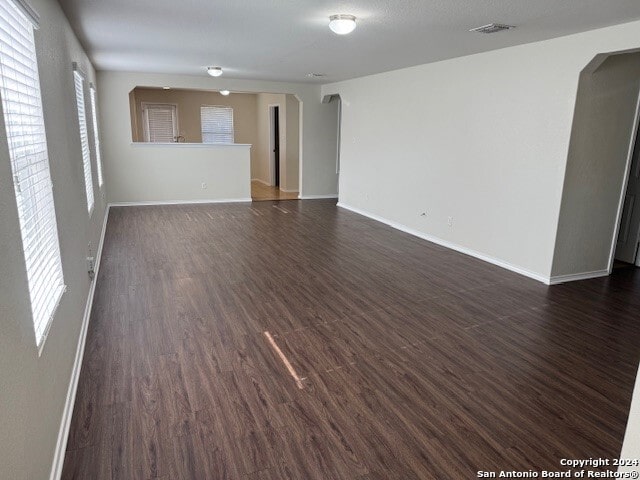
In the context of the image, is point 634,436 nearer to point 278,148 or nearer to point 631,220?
point 631,220

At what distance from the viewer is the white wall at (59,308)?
130cm

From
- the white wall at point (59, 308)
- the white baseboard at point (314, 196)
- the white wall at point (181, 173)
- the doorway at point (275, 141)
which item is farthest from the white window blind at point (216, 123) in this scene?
the white wall at point (59, 308)

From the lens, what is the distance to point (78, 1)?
10.4ft

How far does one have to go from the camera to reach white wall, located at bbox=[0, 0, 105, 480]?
1299 mm

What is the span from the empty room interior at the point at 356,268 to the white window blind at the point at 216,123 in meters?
3.71

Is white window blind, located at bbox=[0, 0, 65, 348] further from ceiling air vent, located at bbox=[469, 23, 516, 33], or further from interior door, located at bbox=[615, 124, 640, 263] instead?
interior door, located at bbox=[615, 124, 640, 263]

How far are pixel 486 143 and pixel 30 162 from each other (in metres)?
4.39

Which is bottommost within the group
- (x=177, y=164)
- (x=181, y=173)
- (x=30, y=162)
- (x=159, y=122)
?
(x=181, y=173)

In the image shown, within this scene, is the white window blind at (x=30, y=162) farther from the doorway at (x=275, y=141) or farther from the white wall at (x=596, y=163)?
the doorway at (x=275, y=141)

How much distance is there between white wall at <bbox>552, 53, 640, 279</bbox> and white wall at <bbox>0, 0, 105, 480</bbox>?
411 cm

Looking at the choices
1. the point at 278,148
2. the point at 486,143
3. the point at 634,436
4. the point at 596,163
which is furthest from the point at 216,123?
the point at 634,436

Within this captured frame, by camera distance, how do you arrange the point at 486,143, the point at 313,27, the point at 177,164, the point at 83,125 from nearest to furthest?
the point at 313,27
the point at 83,125
the point at 486,143
the point at 177,164

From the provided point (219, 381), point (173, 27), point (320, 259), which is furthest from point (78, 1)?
point (320, 259)

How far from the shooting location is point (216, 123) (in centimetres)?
1130
